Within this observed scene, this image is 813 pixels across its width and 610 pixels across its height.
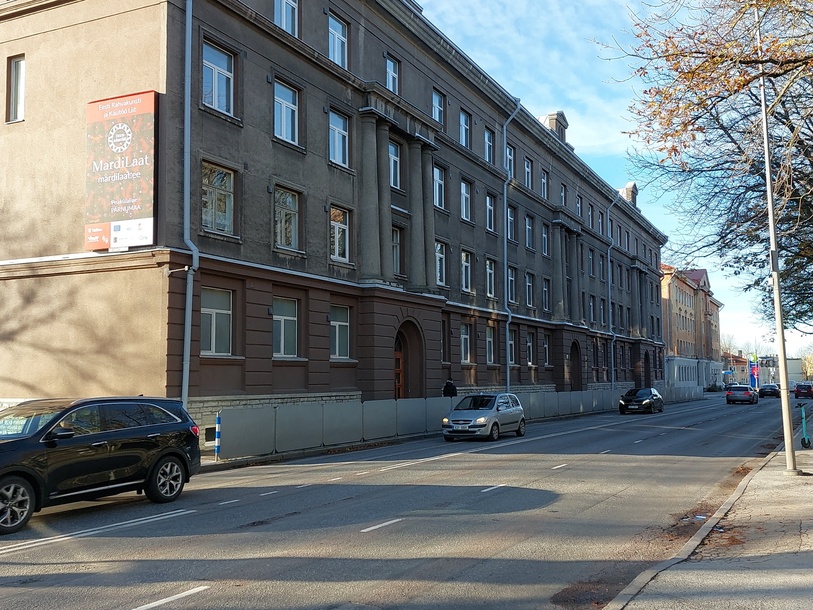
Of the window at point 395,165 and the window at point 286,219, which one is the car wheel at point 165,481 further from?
the window at point 395,165

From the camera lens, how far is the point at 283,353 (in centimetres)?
2375

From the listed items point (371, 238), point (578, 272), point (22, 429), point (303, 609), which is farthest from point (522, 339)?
point (303, 609)

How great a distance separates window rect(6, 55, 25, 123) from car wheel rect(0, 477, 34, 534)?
53.6 feet

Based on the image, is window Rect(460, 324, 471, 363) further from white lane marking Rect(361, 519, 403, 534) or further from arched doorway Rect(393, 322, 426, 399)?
white lane marking Rect(361, 519, 403, 534)

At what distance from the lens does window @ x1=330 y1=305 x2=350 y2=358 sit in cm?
2622

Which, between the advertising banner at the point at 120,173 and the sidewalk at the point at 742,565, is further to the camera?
the advertising banner at the point at 120,173

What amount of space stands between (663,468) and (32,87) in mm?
19946

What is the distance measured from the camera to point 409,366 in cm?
3072

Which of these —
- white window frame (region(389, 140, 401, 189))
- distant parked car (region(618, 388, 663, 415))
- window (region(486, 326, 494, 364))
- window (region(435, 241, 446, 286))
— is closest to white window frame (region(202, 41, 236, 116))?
white window frame (region(389, 140, 401, 189))

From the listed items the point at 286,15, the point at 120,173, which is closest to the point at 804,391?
the point at 286,15

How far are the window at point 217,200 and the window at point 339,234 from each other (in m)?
4.88

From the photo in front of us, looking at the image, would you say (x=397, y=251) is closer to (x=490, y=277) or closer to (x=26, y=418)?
(x=490, y=277)

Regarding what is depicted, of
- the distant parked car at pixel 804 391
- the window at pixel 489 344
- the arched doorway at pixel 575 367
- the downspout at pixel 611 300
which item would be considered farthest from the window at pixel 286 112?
the distant parked car at pixel 804 391

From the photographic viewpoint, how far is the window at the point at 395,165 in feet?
99.0
